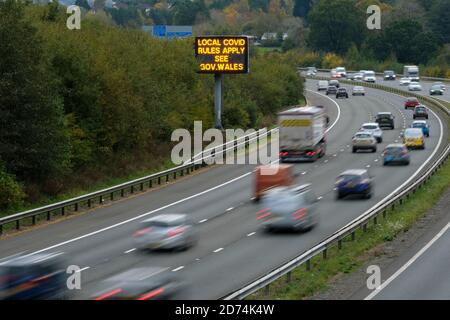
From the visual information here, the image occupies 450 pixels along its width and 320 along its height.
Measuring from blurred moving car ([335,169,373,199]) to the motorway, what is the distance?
50 centimetres

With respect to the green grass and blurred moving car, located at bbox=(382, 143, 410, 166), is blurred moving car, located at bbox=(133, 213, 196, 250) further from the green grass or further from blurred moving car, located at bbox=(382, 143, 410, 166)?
blurred moving car, located at bbox=(382, 143, 410, 166)

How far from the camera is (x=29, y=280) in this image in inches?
989

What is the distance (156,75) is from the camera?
7631cm

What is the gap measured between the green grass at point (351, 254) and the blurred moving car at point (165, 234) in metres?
4.90

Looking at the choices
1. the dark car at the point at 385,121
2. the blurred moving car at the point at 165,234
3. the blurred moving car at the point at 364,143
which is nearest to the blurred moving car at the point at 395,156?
the blurred moving car at the point at 364,143

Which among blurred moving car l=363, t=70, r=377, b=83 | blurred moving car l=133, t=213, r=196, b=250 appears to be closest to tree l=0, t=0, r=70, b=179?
blurred moving car l=133, t=213, r=196, b=250

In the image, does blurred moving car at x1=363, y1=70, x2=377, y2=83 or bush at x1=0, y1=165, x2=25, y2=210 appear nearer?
bush at x1=0, y1=165, x2=25, y2=210

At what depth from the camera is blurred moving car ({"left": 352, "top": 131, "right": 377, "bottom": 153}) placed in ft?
226

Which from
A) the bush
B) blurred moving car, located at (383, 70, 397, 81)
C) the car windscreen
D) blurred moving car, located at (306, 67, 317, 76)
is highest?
the bush

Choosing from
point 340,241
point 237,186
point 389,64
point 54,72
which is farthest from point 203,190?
point 389,64

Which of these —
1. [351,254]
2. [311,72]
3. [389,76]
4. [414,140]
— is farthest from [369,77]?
[351,254]

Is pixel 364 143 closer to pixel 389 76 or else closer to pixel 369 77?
pixel 369 77

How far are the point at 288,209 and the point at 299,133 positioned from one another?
23.6m

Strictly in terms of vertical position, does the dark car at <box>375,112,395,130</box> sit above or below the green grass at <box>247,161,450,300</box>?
below
